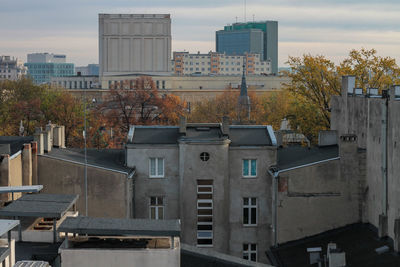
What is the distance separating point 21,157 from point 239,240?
11.6m

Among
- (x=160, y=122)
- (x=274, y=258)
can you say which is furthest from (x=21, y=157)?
(x=160, y=122)

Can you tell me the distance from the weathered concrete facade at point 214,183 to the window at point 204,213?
153 mm

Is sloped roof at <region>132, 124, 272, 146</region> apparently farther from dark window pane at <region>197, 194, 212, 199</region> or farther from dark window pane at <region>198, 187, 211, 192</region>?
dark window pane at <region>197, 194, 212, 199</region>

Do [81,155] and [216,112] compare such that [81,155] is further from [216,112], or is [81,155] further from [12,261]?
[216,112]

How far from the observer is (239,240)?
148ft

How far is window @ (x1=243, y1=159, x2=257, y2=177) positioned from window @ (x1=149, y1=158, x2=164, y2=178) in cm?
419

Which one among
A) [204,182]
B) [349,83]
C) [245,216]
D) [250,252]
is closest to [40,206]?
[204,182]

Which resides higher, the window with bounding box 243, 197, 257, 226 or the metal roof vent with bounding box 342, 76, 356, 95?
the metal roof vent with bounding box 342, 76, 356, 95

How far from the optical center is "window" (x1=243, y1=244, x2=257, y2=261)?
45.2 metres

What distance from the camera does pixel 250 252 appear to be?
45156 mm

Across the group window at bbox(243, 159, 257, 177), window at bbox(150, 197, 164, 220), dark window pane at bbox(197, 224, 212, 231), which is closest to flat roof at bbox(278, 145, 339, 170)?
window at bbox(243, 159, 257, 177)

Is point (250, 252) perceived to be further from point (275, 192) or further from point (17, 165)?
point (17, 165)

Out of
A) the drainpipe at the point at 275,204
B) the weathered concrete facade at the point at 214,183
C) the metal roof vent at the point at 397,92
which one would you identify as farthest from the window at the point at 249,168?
the metal roof vent at the point at 397,92

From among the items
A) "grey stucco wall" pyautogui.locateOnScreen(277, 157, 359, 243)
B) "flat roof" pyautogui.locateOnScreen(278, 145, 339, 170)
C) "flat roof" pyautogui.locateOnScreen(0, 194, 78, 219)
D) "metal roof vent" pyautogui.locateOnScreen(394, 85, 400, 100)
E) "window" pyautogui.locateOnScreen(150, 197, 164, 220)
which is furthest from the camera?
"window" pyautogui.locateOnScreen(150, 197, 164, 220)
